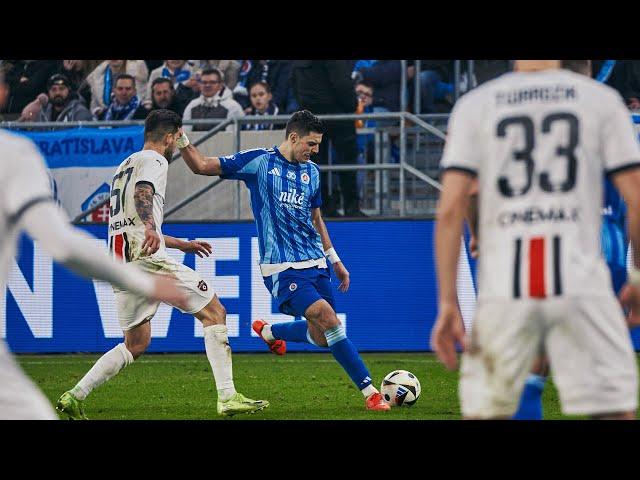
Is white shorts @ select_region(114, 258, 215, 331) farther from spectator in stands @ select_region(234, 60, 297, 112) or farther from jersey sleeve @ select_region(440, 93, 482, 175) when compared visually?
spectator in stands @ select_region(234, 60, 297, 112)

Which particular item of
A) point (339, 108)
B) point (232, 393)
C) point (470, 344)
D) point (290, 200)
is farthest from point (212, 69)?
point (470, 344)

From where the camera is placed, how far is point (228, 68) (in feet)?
51.5

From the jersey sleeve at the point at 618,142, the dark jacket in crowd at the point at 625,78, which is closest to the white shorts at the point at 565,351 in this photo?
the jersey sleeve at the point at 618,142

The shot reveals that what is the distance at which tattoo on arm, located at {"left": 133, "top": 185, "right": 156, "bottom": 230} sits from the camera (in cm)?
840

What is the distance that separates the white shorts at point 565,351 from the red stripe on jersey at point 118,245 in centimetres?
507

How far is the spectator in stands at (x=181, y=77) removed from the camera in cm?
1556

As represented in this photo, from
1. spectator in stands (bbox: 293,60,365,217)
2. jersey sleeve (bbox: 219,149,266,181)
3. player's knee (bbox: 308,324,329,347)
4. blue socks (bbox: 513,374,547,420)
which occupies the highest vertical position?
spectator in stands (bbox: 293,60,365,217)

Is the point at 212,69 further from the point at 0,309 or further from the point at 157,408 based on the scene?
the point at 157,408

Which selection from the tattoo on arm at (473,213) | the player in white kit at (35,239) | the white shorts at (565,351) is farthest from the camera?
the tattoo on arm at (473,213)

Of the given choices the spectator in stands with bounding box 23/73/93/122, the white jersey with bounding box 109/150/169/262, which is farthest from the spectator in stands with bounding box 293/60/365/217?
the white jersey with bounding box 109/150/169/262

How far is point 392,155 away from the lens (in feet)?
47.3

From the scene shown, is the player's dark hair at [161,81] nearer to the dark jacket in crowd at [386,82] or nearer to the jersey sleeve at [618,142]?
the dark jacket in crowd at [386,82]

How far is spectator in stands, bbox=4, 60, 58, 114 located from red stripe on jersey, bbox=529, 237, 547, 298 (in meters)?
12.8

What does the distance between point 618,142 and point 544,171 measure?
29 centimetres
